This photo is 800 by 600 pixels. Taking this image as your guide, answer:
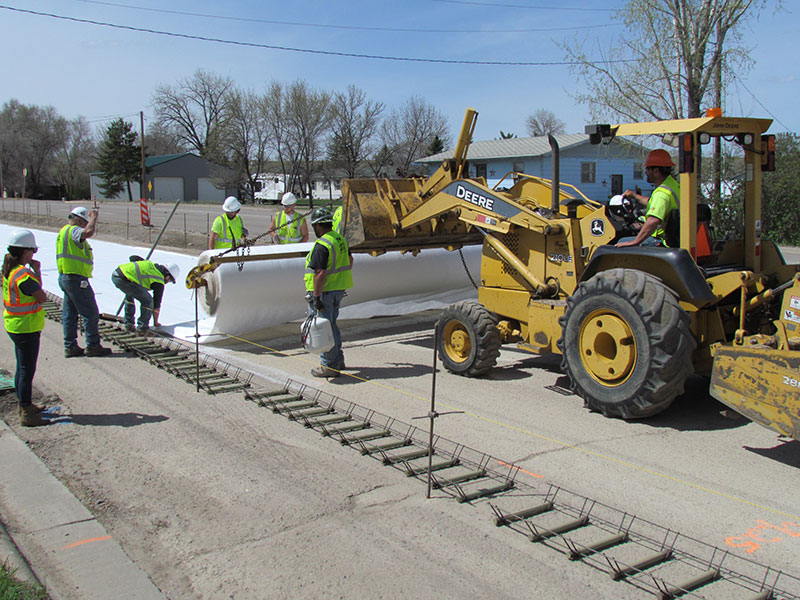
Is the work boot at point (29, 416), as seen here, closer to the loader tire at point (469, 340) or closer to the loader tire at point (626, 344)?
the loader tire at point (469, 340)

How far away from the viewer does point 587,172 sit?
140 ft

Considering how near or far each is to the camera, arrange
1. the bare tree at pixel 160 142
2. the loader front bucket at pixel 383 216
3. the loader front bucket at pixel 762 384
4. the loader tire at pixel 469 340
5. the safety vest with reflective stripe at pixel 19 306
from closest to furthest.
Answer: the loader front bucket at pixel 762 384
the safety vest with reflective stripe at pixel 19 306
the loader tire at pixel 469 340
the loader front bucket at pixel 383 216
the bare tree at pixel 160 142

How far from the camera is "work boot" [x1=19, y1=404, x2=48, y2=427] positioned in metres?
6.31

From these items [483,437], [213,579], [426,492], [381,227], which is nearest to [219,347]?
[381,227]

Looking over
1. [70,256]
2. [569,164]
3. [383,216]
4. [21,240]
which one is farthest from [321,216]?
[569,164]

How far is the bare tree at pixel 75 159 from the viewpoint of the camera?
87312mm

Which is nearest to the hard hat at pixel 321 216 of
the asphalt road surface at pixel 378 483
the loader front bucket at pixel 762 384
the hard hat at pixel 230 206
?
the asphalt road surface at pixel 378 483

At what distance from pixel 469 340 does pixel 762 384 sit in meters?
3.37

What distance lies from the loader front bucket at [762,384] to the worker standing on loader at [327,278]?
13.3ft

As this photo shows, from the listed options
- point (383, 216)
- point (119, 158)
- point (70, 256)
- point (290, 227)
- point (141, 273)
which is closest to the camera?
point (70, 256)

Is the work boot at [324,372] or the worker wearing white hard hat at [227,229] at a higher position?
the worker wearing white hard hat at [227,229]

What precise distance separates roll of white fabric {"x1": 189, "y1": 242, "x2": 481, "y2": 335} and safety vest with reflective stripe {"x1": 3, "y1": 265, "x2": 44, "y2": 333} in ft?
11.5

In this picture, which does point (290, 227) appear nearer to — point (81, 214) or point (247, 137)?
point (81, 214)

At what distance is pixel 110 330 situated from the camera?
34.0 ft
